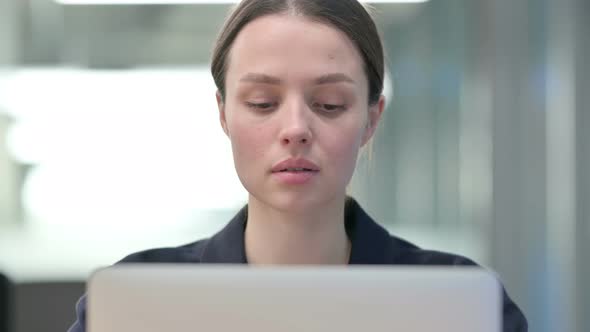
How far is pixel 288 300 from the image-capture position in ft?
2.53

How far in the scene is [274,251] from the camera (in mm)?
1362

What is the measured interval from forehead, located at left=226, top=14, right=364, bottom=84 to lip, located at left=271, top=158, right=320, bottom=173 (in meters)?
0.12

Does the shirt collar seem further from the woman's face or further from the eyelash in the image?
the eyelash

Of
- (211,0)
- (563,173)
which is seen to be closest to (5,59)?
(211,0)

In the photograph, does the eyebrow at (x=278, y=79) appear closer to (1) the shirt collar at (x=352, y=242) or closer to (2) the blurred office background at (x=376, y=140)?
(1) the shirt collar at (x=352, y=242)

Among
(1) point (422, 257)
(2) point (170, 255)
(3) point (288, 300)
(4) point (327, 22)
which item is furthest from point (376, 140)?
(3) point (288, 300)

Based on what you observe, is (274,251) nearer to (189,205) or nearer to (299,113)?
(299,113)

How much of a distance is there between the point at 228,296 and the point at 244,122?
0.54 m

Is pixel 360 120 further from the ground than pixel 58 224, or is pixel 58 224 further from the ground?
pixel 360 120

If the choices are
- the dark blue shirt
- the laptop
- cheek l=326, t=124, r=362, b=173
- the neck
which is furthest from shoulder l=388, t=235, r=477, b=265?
the laptop

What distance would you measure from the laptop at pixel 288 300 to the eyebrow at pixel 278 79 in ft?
1.74

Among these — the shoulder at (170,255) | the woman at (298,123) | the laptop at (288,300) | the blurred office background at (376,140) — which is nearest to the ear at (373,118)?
the woman at (298,123)

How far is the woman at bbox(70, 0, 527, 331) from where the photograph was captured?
1252 mm

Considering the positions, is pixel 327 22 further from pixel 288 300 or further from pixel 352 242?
pixel 288 300
